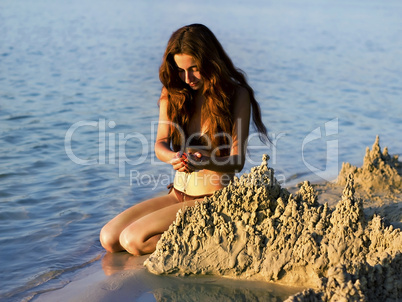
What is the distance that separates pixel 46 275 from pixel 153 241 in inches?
31.5

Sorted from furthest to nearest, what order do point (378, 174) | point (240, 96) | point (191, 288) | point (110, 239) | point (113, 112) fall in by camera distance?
point (113, 112), point (378, 174), point (240, 96), point (110, 239), point (191, 288)

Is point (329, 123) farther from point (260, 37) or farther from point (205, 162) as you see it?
point (260, 37)

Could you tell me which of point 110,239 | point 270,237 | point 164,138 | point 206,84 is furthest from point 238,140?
point 110,239

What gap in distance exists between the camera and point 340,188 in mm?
5285

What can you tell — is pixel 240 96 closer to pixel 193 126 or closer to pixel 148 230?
pixel 193 126

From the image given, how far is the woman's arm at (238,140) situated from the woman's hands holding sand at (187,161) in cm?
16

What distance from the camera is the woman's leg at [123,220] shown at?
12.9 ft

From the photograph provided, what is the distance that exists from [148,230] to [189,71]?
1.19 metres

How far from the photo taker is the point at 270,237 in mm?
3334

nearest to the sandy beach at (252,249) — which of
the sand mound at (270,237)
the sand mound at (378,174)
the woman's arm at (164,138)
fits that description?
the sand mound at (270,237)

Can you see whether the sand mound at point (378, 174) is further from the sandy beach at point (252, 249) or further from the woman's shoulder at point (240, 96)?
the woman's shoulder at point (240, 96)

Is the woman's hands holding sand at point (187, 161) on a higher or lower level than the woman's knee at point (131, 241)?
higher

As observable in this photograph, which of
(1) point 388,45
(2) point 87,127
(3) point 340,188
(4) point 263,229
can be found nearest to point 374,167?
(3) point 340,188

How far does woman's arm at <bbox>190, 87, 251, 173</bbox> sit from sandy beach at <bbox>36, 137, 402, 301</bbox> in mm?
282
